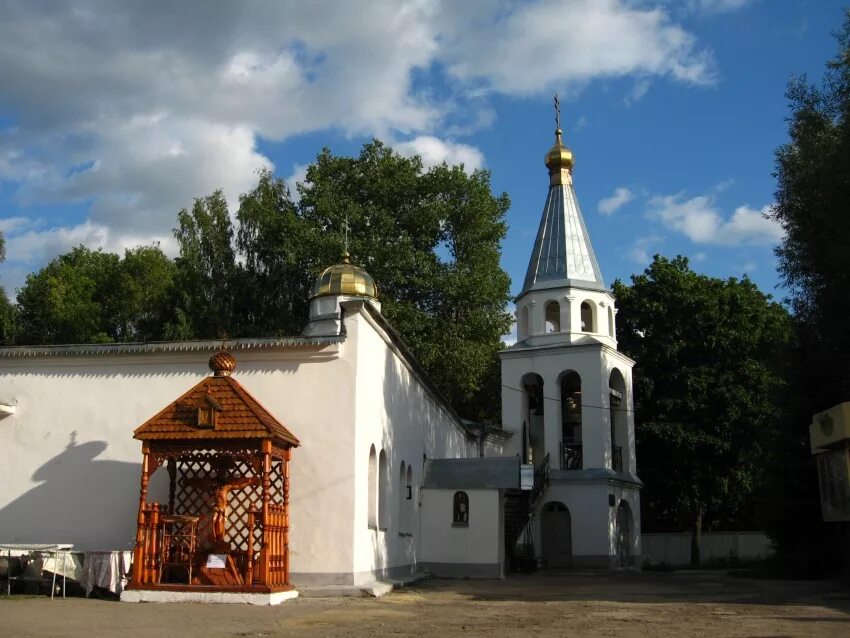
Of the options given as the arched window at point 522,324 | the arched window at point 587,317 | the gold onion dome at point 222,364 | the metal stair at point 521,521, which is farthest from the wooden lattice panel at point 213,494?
the arched window at point 587,317

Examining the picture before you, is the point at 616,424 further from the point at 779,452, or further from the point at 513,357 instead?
the point at 779,452

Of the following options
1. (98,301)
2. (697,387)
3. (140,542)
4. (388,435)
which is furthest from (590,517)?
(98,301)

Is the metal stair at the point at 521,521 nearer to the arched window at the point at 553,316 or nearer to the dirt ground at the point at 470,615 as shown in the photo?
the arched window at the point at 553,316

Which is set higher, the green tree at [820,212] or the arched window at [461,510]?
the green tree at [820,212]

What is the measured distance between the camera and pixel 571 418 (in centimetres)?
3036

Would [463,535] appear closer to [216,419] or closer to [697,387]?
[216,419]

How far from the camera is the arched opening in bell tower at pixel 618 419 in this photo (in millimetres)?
29375

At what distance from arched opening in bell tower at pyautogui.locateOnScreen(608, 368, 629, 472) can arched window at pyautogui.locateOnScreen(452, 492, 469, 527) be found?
981cm

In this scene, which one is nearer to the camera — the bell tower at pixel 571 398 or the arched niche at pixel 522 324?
Answer: the bell tower at pixel 571 398

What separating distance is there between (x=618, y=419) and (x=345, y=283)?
490 inches

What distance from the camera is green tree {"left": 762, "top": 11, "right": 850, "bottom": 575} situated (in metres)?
15.6

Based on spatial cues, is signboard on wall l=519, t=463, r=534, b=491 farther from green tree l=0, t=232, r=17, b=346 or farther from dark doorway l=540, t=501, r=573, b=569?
green tree l=0, t=232, r=17, b=346

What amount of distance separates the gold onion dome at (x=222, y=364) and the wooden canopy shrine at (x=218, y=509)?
0.02 m

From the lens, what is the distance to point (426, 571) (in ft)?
66.0
